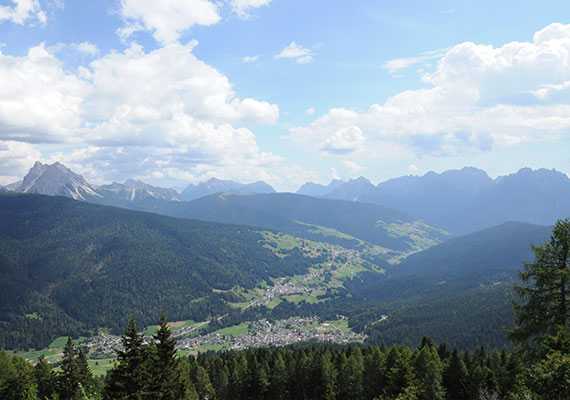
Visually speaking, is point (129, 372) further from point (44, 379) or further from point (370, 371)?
point (44, 379)

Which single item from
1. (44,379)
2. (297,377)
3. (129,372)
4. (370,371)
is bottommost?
(297,377)

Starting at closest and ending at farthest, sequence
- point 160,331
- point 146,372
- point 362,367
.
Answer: point 146,372, point 160,331, point 362,367

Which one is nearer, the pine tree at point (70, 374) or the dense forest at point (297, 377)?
the dense forest at point (297, 377)

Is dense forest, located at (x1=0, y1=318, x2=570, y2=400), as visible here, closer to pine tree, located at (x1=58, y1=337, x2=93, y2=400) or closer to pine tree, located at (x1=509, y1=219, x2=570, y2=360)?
pine tree, located at (x1=58, y1=337, x2=93, y2=400)

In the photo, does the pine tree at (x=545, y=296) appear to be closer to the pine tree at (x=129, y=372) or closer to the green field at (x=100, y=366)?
the pine tree at (x=129, y=372)

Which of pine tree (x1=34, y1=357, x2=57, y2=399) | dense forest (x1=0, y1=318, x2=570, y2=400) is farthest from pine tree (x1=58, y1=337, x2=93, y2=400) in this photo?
pine tree (x1=34, y1=357, x2=57, y2=399)

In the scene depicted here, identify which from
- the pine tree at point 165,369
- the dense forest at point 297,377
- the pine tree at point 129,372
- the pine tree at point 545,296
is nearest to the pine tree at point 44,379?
the dense forest at point 297,377

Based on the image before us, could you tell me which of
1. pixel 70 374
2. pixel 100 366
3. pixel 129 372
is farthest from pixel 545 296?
pixel 100 366

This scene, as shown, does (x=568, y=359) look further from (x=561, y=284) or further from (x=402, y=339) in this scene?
(x=402, y=339)

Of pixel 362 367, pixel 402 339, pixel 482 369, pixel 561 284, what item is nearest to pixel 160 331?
pixel 561 284
